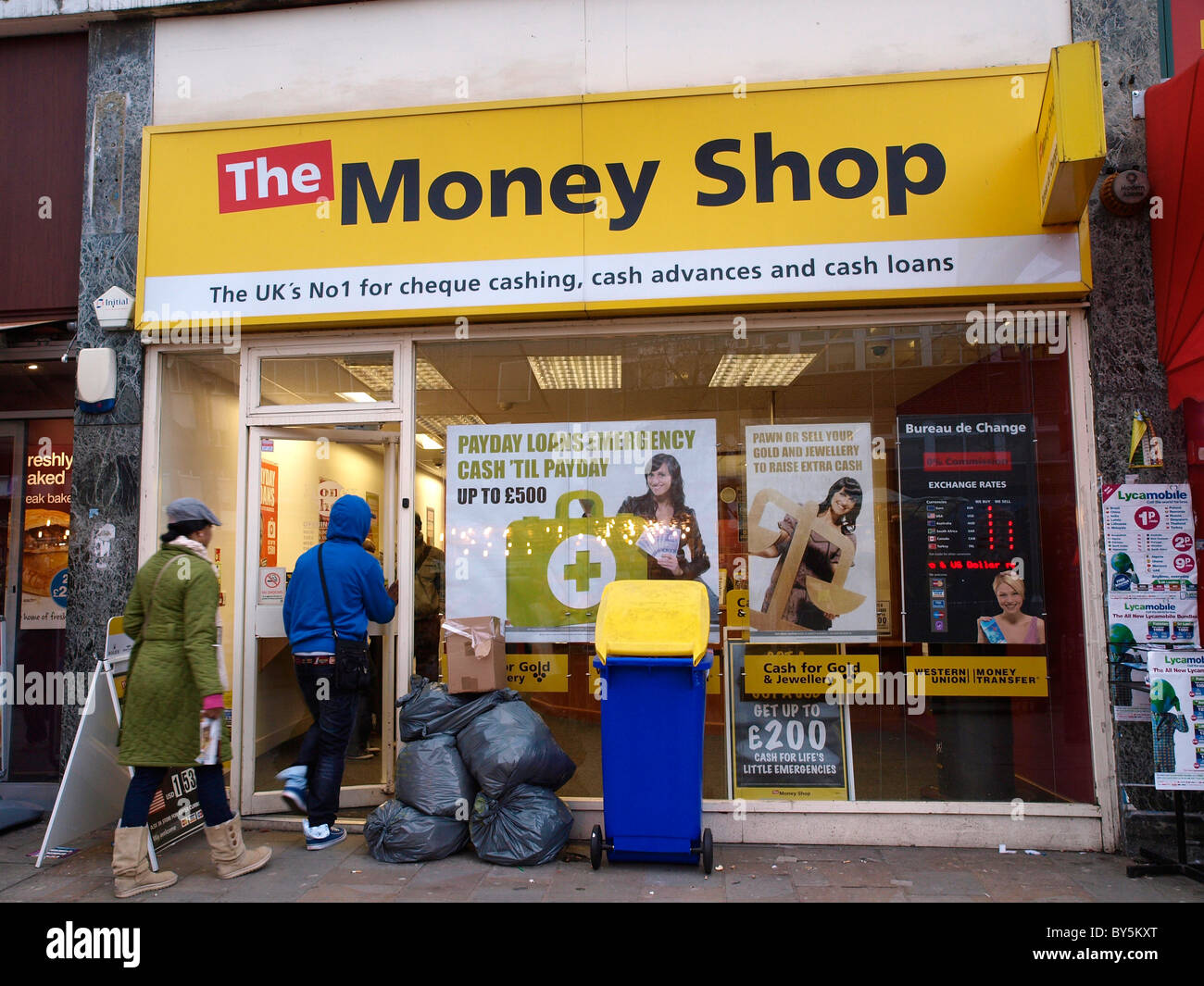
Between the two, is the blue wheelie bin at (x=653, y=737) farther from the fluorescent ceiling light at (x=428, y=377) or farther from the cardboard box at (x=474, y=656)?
the fluorescent ceiling light at (x=428, y=377)

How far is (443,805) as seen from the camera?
4457mm

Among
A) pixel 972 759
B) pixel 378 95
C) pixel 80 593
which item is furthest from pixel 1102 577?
pixel 80 593

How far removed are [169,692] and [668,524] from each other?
2848 mm

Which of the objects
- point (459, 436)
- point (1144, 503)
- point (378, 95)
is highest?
point (378, 95)

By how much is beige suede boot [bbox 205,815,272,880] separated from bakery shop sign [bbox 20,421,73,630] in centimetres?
274

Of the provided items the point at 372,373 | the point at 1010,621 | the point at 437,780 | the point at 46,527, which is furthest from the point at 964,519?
the point at 46,527

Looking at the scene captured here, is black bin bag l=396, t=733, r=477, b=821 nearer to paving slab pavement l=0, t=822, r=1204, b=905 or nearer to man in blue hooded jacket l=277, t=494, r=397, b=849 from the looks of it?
paving slab pavement l=0, t=822, r=1204, b=905

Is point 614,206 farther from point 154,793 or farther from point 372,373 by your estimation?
point 154,793

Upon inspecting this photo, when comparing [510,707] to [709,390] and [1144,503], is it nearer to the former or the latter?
[709,390]

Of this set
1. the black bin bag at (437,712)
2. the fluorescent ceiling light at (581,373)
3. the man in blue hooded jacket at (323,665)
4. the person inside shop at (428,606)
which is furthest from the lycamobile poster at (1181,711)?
the man in blue hooded jacket at (323,665)

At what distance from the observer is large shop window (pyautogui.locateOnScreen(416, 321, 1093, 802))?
482cm

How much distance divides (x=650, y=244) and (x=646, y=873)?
3530 millimetres

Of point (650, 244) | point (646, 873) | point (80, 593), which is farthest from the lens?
point (80, 593)

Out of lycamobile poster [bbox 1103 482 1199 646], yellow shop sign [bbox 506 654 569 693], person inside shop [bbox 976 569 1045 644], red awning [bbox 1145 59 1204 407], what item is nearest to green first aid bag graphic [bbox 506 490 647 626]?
yellow shop sign [bbox 506 654 569 693]
